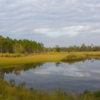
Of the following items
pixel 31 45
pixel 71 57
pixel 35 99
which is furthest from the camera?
pixel 31 45

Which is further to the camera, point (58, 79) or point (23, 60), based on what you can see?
point (23, 60)

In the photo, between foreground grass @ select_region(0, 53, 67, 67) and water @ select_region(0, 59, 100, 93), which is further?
foreground grass @ select_region(0, 53, 67, 67)

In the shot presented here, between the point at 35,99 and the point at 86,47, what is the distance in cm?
15438

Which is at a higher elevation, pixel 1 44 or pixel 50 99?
pixel 1 44

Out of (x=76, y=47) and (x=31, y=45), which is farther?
(x=76, y=47)

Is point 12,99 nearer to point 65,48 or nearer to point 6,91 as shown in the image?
point 6,91

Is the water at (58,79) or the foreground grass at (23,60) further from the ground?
the foreground grass at (23,60)

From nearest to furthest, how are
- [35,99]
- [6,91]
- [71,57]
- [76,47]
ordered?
[35,99] < [6,91] < [71,57] < [76,47]

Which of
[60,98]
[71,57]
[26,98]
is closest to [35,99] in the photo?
[26,98]

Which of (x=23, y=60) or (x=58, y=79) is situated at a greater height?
(x=23, y=60)

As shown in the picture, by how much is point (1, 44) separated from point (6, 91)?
87.8 m

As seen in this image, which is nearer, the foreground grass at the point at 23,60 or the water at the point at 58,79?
the water at the point at 58,79

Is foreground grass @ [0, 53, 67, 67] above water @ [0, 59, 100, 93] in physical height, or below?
above

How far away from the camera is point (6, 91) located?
845cm
